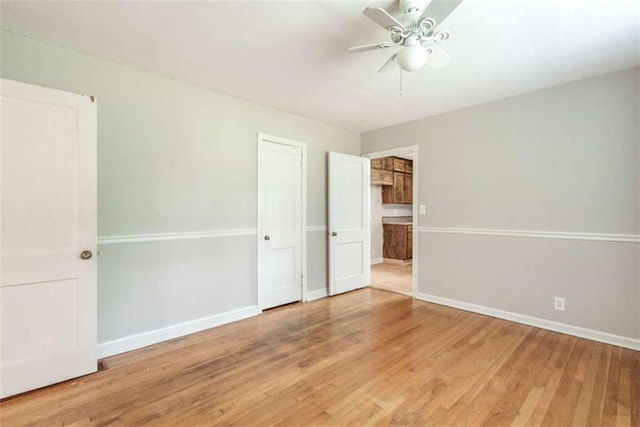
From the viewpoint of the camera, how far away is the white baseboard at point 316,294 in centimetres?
401

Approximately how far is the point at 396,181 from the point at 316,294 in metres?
3.71

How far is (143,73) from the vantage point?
2.65 metres

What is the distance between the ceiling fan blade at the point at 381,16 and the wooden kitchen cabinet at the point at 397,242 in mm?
5184

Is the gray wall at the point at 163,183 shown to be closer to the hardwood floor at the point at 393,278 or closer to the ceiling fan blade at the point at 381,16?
the ceiling fan blade at the point at 381,16

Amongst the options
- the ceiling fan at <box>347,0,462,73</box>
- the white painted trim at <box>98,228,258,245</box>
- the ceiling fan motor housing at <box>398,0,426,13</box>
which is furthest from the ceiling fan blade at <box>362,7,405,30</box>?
the white painted trim at <box>98,228,258,245</box>

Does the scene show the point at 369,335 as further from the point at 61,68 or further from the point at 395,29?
the point at 61,68

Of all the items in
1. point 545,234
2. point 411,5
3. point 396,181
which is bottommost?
point 545,234

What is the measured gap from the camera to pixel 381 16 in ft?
5.38

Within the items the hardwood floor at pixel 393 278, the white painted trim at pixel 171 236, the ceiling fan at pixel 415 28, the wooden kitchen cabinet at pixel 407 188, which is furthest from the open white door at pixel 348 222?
the wooden kitchen cabinet at pixel 407 188

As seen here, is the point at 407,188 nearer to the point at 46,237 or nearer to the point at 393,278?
the point at 393,278

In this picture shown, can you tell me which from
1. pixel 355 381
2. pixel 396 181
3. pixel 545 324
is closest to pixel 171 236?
pixel 355 381

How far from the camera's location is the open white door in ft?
13.9

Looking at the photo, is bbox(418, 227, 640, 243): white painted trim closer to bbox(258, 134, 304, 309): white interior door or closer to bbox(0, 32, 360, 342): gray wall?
bbox(258, 134, 304, 309): white interior door

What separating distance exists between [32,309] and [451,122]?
433cm
